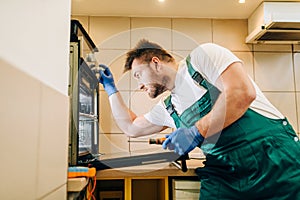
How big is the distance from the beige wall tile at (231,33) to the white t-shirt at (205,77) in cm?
82

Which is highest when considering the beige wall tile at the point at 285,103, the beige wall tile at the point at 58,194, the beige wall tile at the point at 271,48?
the beige wall tile at the point at 271,48

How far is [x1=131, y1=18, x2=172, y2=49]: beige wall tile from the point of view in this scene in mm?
1936

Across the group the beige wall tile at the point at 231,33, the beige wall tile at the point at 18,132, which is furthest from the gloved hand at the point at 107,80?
the beige wall tile at the point at 18,132

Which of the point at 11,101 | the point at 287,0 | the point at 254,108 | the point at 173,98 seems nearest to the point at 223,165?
the point at 254,108

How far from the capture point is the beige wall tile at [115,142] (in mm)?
1820

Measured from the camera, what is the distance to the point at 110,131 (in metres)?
1.85

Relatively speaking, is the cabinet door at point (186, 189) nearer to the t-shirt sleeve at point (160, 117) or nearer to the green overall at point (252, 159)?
the green overall at point (252, 159)

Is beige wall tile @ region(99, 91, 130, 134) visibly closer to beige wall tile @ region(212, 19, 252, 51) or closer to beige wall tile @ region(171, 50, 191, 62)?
beige wall tile @ region(171, 50, 191, 62)

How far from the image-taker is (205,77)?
3.58 feet

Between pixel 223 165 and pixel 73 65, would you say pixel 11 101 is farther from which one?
pixel 223 165

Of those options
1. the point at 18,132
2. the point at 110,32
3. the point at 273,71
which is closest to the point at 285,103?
the point at 273,71

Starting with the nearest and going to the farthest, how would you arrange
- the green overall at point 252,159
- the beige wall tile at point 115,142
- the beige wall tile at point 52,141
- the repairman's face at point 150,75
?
the beige wall tile at point 52,141 < the green overall at point 252,159 < the repairman's face at point 150,75 < the beige wall tile at point 115,142

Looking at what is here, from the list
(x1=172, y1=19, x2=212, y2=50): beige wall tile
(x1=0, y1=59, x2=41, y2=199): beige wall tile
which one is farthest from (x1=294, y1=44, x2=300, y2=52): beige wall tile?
(x1=0, y1=59, x2=41, y2=199): beige wall tile

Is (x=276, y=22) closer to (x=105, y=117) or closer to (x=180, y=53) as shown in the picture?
(x=180, y=53)
